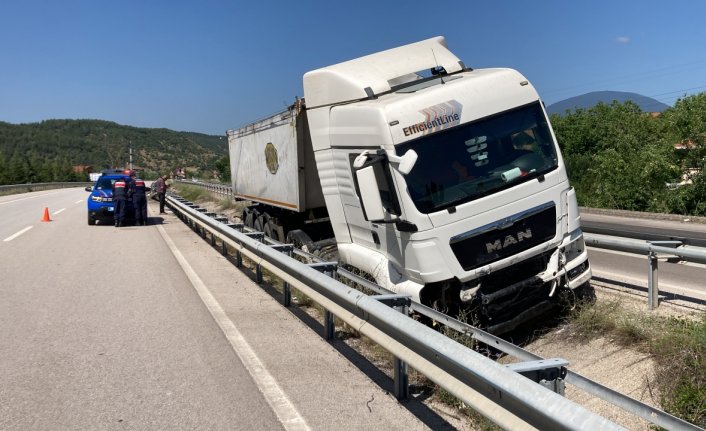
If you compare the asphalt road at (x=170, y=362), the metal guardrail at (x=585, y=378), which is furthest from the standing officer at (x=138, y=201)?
the metal guardrail at (x=585, y=378)

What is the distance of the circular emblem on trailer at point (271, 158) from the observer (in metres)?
11.7

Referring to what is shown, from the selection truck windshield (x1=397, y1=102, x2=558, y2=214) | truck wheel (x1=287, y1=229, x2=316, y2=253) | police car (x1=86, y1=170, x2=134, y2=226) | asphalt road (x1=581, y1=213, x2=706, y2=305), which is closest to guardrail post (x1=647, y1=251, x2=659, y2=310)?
asphalt road (x1=581, y1=213, x2=706, y2=305)

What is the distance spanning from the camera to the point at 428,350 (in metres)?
3.91

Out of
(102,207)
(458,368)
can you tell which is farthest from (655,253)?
(102,207)

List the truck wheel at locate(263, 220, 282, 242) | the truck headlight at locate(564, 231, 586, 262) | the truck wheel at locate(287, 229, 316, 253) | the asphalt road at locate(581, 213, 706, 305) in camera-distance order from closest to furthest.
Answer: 1. the truck headlight at locate(564, 231, 586, 262)
2. the asphalt road at locate(581, 213, 706, 305)
3. the truck wheel at locate(287, 229, 316, 253)
4. the truck wheel at locate(263, 220, 282, 242)

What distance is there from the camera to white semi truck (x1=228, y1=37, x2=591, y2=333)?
580 centimetres

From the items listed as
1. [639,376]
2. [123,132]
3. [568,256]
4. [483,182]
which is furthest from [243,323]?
[123,132]

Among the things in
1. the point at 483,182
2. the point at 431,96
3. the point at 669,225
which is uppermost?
the point at 431,96

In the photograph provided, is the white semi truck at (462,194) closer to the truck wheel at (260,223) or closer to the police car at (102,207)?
the truck wheel at (260,223)

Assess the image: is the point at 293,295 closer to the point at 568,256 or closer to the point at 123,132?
the point at 568,256

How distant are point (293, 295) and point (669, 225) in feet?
43.3

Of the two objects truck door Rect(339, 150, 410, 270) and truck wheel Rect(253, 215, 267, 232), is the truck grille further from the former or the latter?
truck wheel Rect(253, 215, 267, 232)

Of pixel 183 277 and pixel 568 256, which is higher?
pixel 568 256

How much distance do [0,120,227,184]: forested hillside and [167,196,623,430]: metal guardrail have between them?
12367cm
